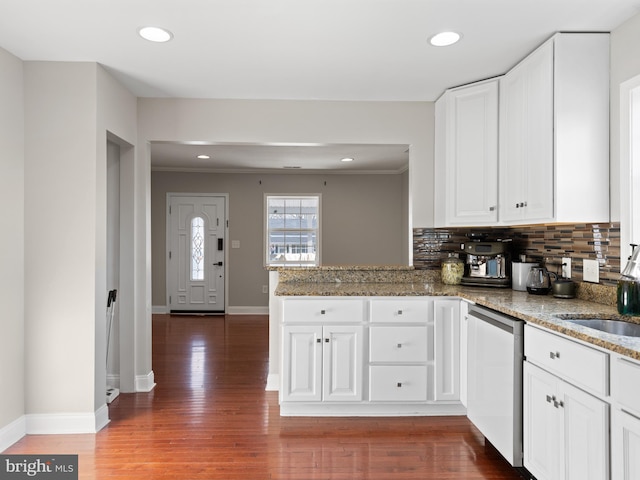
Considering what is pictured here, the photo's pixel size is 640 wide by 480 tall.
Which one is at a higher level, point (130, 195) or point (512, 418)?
point (130, 195)

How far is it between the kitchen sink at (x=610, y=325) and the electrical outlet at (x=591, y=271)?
522mm

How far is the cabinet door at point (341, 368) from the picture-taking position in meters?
2.85

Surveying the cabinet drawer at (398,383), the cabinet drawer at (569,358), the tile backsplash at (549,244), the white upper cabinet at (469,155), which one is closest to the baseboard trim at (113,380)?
the cabinet drawer at (398,383)

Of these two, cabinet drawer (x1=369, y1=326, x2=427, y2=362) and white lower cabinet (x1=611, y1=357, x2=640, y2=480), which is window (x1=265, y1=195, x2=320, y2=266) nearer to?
cabinet drawer (x1=369, y1=326, x2=427, y2=362)

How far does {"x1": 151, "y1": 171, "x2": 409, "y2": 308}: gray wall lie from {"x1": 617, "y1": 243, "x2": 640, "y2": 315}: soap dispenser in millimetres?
4817

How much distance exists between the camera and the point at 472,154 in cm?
298

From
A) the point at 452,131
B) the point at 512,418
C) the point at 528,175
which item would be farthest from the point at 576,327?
the point at 452,131

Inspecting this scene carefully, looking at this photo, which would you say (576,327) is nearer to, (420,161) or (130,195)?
(420,161)

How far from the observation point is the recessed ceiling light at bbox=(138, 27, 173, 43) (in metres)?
2.25

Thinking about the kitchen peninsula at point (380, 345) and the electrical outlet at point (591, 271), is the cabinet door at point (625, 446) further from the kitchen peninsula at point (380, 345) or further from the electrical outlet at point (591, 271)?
the electrical outlet at point (591, 271)

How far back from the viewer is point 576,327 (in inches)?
67.1

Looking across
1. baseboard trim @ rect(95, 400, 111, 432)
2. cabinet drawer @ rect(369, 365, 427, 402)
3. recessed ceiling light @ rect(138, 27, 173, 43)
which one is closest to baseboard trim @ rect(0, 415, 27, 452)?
baseboard trim @ rect(95, 400, 111, 432)

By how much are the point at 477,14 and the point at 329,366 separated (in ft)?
7.33

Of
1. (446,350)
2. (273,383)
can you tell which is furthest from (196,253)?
(446,350)
